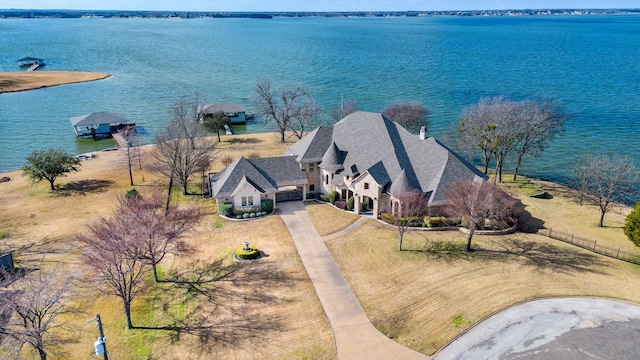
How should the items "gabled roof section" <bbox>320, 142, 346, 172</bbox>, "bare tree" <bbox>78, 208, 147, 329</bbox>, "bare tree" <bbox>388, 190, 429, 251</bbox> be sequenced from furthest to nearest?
"gabled roof section" <bbox>320, 142, 346, 172</bbox>
"bare tree" <bbox>388, 190, 429, 251</bbox>
"bare tree" <bbox>78, 208, 147, 329</bbox>

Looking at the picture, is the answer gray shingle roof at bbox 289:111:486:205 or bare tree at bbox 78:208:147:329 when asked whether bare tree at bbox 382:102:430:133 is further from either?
bare tree at bbox 78:208:147:329

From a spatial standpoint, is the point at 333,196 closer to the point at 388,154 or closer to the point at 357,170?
the point at 357,170

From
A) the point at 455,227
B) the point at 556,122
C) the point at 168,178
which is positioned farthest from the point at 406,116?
the point at 168,178

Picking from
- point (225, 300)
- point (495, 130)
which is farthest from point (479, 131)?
point (225, 300)

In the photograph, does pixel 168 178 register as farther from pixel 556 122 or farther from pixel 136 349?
pixel 556 122

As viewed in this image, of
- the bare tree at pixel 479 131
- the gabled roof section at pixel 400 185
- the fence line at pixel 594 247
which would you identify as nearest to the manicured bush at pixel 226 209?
the gabled roof section at pixel 400 185

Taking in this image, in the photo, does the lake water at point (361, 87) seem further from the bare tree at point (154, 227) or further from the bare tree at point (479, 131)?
the bare tree at point (154, 227)

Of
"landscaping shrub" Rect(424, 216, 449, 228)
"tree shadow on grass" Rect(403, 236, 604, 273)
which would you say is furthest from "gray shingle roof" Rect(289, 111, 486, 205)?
"tree shadow on grass" Rect(403, 236, 604, 273)
